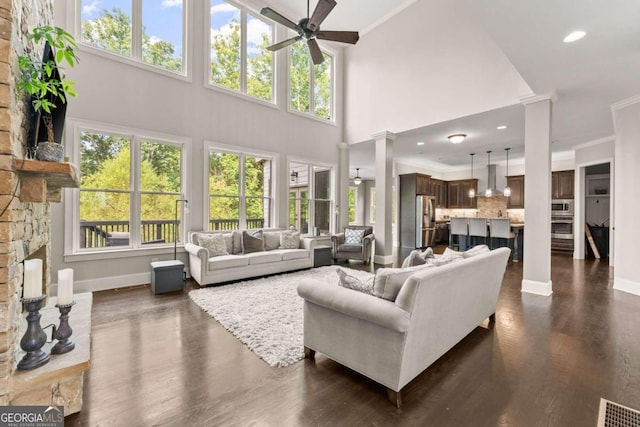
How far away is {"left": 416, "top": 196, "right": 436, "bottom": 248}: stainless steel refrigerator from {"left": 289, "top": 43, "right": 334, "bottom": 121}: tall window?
408 centimetres

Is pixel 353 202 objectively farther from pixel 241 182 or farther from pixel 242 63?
pixel 242 63

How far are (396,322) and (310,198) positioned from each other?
223 inches

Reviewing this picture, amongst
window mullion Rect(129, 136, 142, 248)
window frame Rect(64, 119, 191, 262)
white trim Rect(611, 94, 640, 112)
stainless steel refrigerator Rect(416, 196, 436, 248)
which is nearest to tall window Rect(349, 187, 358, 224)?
stainless steel refrigerator Rect(416, 196, 436, 248)

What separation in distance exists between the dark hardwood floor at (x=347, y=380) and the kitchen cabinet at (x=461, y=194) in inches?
286

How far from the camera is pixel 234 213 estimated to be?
5871 millimetres

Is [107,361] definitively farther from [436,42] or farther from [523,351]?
[436,42]

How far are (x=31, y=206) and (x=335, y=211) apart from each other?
6.04 metres

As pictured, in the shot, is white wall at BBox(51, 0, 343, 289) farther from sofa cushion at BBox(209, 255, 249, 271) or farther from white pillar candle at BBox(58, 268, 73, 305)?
white pillar candle at BBox(58, 268, 73, 305)

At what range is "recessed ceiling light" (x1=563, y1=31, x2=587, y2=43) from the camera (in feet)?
8.95

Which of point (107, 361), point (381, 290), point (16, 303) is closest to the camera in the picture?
point (16, 303)

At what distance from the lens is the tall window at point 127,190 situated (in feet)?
14.3

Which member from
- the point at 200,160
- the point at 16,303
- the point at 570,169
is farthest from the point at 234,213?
the point at 570,169

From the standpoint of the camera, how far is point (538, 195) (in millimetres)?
4250

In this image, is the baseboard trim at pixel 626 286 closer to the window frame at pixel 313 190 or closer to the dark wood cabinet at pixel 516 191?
the dark wood cabinet at pixel 516 191
